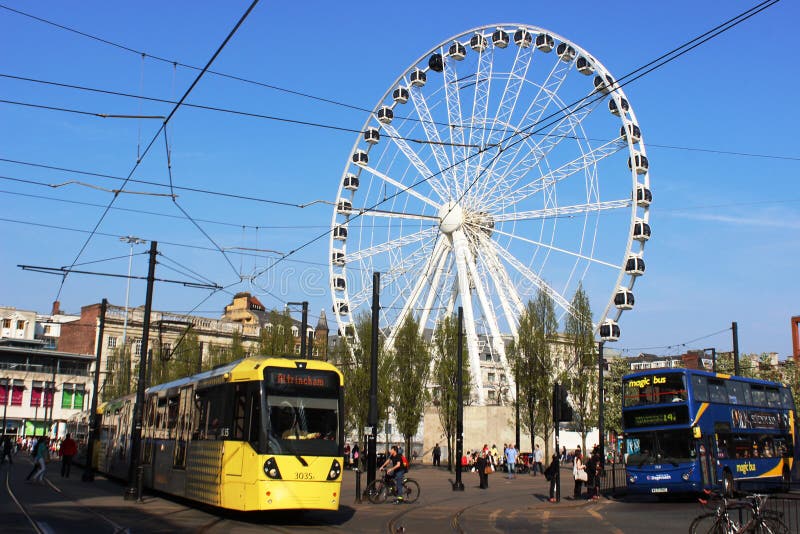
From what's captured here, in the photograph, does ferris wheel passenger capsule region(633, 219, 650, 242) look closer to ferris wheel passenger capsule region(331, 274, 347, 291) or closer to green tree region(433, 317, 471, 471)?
green tree region(433, 317, 471, 471)

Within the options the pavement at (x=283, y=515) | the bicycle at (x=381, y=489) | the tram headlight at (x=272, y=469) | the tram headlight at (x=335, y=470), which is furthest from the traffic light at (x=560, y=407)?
the tram headlight at (x=272, y=469)

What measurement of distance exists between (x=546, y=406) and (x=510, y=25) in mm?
21657

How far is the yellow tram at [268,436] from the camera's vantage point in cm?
1855

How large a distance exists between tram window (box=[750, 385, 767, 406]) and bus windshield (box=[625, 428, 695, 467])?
4546 mm

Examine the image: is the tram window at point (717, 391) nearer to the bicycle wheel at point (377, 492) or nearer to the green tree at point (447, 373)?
the bicycle wheel at point (377, 492)

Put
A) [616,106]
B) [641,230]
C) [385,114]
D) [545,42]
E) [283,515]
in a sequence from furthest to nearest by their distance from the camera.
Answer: [385,114] < [545,42] < [616,106] < [641,230] < [283,515]

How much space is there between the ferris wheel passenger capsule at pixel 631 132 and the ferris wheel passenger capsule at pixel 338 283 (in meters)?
19.0

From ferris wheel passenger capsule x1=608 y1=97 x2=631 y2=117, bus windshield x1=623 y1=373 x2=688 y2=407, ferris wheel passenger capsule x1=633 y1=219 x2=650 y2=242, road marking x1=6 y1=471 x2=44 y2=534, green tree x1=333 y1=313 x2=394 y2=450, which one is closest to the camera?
road marking x1=6 y1=471 x2=44 y2=534

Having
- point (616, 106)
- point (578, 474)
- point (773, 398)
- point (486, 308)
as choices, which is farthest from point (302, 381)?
point (616, 106)

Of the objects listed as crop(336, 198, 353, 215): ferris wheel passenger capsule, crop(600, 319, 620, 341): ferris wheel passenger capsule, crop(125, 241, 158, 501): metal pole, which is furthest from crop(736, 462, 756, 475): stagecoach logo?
crop(336, 198, 353, 215): ferris wheel passenger capsule

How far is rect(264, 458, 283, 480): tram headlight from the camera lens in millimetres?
18375

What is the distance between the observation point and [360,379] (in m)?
56.0

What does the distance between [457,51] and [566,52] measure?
22.7 ft

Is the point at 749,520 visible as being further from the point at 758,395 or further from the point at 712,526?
the point at 758,395
